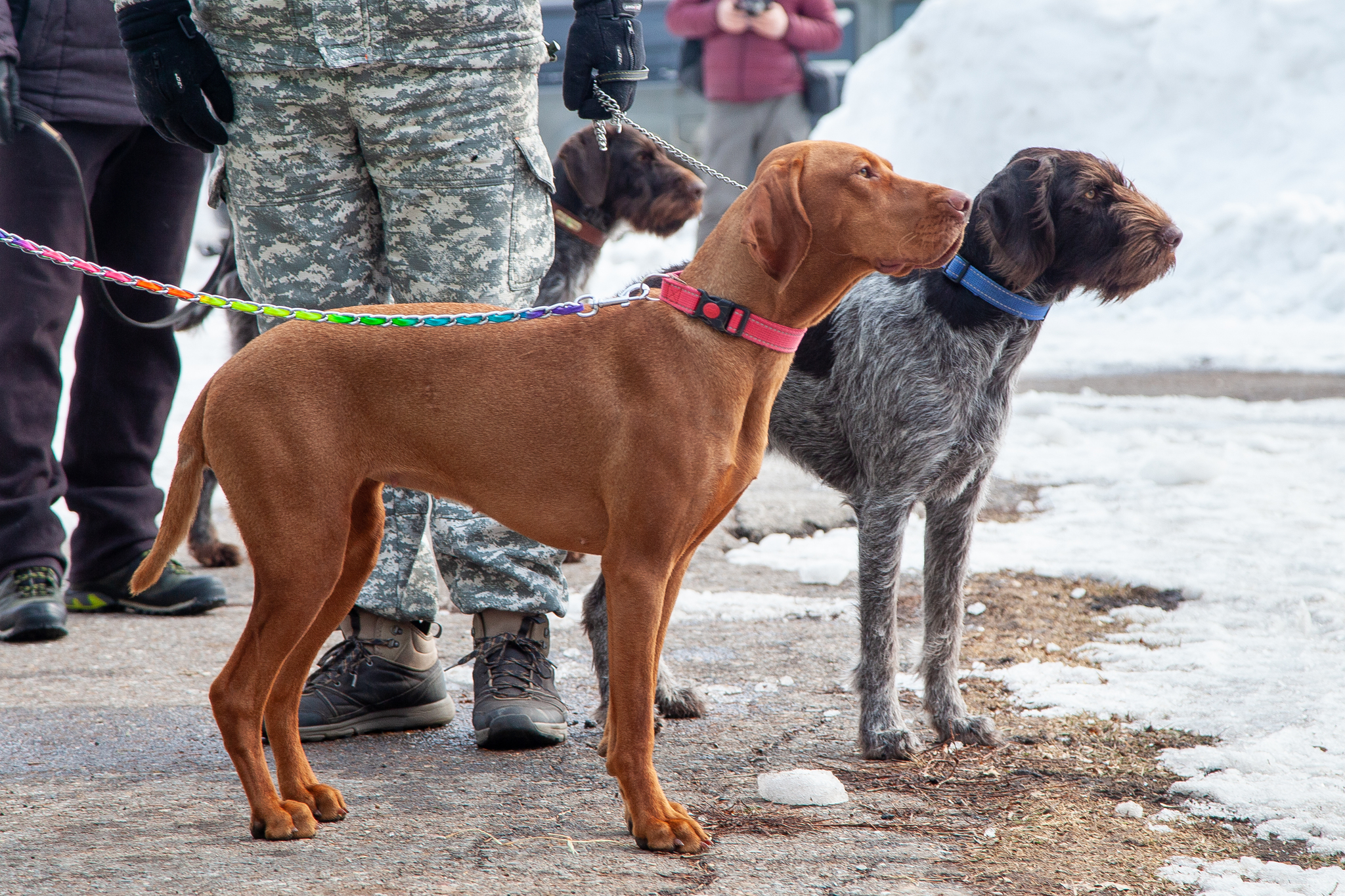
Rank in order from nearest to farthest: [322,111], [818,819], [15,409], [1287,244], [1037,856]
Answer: [1037,856] < [818,819] < [322,111] < [15,409] < [1287,244]

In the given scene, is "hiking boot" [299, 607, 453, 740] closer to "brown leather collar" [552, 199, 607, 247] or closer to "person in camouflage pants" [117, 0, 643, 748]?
"person in camouflage pants" [117, 0, 643, 748]

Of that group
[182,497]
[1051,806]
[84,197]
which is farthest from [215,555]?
[1051,806]

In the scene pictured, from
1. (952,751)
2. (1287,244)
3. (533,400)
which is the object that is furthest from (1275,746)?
(1287,244)

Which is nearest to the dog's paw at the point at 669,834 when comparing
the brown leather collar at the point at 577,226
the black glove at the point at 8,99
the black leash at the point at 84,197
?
the black leash at the point at 84,197

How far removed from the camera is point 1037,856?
2.37m

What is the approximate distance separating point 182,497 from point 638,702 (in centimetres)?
94

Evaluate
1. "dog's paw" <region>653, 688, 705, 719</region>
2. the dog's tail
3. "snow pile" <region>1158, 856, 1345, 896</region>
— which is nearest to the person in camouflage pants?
"dog's paw" <region>653, 688, 705, 719</region>

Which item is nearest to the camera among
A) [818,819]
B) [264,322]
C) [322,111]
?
[818,819]

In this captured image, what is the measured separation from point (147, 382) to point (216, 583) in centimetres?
73

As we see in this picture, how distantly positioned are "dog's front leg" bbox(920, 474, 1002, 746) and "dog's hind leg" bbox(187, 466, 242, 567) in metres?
2.82

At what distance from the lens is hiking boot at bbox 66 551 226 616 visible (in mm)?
4137

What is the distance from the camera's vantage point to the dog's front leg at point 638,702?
230 centimetres

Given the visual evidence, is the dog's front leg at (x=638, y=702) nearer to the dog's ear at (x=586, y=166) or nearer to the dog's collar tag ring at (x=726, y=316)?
the dog's collar tag ring at (x=726, y=316)

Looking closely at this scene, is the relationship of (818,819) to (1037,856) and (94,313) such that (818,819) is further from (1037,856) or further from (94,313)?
(94,313)
